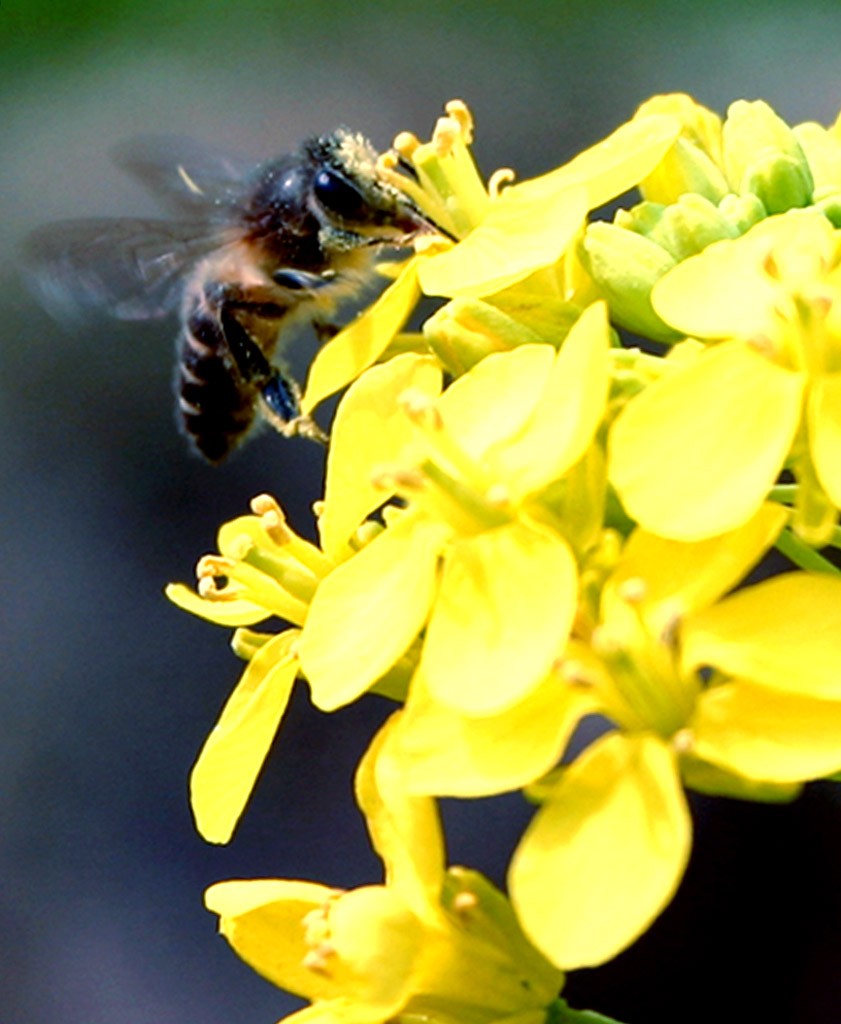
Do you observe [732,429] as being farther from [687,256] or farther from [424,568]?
[687,256]

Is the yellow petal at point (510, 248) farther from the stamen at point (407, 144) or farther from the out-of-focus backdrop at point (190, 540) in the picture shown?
the out-of-focus backdrop at point (190, 540)

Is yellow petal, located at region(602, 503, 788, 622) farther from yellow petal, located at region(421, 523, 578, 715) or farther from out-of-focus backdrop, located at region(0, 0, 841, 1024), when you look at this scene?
out-of-focus backdrop, located at region(0, 0, 841, 1024)

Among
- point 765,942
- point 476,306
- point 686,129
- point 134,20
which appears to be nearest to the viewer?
point 476,306

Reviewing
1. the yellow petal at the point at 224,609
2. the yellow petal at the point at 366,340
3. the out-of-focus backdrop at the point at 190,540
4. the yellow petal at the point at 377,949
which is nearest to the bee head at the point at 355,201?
the yellow petal at the point at 366,340

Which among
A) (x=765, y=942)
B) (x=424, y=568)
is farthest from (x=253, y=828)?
(x=424, y=568)

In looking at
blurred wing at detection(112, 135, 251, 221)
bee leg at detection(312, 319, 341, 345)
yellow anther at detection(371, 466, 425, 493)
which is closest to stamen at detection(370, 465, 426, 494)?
yellow anther at detection(371, 466, 425, 493)

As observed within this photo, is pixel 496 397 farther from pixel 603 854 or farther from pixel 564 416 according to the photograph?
pixel 603 854

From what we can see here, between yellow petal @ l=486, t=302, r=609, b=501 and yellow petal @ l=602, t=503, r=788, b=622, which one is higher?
yellow petal @ l=486, t=302, r=609, b=501

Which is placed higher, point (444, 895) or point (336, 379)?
point (336, 379)
